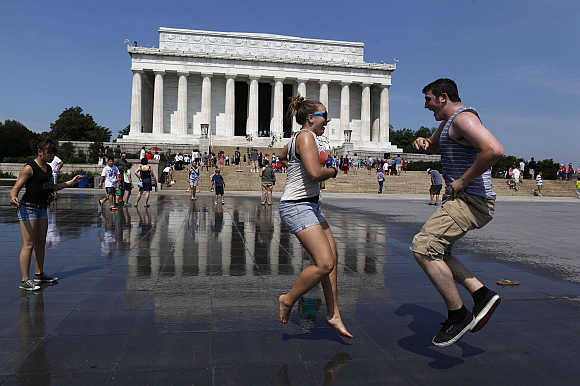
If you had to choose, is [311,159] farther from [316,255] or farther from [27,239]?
[27,239]

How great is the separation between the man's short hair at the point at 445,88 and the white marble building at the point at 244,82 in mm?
55828

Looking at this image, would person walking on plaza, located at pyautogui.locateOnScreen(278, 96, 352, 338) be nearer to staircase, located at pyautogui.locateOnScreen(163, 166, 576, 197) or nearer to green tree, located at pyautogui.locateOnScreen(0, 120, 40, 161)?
staircase, located at pyautogui.locateOnScreen(163, 166, 576, 197)

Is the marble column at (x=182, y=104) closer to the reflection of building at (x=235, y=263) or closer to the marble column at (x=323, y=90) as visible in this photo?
the marble column at (x=323, y=90)

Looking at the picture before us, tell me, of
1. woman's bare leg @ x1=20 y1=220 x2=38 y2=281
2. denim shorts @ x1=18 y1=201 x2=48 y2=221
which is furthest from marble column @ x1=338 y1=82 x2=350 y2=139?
woman's bare leg @ x1=20 y1=220 x2=38 y2=281

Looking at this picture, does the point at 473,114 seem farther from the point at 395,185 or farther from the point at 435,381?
the point at 395,185

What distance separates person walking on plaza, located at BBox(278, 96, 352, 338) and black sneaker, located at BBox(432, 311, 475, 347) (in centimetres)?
70

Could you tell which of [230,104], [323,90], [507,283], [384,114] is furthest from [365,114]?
[507,283]

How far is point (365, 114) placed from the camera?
66188 millimetres

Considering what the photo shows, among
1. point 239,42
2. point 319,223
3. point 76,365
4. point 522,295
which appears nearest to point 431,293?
point 522,295

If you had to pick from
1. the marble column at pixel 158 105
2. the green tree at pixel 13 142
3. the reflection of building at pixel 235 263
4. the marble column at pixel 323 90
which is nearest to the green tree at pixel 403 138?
the marble column at pixel 323 90

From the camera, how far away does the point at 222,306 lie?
16.0ft

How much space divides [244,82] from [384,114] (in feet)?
65.1

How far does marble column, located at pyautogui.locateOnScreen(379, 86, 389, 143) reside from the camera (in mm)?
65688

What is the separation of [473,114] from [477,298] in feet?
4.76
